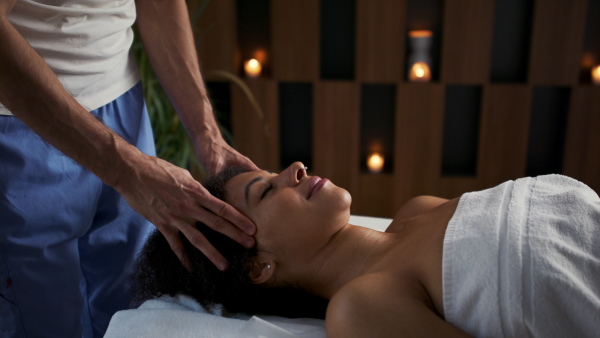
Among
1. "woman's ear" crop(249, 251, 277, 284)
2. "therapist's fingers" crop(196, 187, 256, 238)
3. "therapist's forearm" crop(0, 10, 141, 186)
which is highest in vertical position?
"therapist's forearm" crop(0, 10, 141, 186)

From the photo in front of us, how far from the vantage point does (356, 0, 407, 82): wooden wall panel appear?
3281 mm

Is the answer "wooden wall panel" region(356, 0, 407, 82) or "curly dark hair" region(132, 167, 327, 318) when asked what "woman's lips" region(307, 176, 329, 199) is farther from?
"wooden wall panel" region(356, 0, 407, 82)

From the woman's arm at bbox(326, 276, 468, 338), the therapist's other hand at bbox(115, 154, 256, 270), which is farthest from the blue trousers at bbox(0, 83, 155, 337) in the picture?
the woman's arm at bbox(326, 276, 468, 338)

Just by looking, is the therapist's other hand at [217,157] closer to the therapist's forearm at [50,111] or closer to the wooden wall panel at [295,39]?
the therapist's forearm at [50,111]

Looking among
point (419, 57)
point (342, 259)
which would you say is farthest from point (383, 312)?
point (419, 57)

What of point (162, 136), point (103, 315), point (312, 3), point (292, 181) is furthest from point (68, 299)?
point (312, 3)

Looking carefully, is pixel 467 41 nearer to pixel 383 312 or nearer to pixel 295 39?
pixel 295 39

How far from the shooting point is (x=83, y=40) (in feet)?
4.77

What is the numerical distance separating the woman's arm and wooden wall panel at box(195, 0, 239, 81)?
97.3 inches

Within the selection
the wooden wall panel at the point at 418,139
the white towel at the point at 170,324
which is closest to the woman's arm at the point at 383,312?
the white towel at the point at 170,324

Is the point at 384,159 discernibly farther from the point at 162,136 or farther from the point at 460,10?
the point at 162,136

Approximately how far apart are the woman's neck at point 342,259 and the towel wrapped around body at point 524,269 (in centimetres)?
23

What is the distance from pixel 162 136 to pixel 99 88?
1.59 m

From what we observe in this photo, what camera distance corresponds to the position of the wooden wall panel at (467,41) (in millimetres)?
3174
